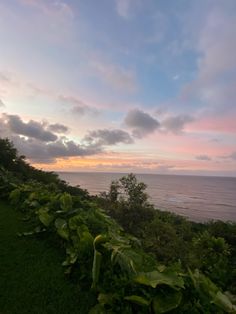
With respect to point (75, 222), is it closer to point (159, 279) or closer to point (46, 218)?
point (46, 218)

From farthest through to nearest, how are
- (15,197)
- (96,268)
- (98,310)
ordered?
(15,197), (96,268), (98,310)

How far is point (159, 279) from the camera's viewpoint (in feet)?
12.9

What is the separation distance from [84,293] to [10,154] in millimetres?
18329

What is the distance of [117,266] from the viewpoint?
4516mm

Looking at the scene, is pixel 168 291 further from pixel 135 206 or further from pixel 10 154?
pixel 10 154

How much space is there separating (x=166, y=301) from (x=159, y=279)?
26 centimetres

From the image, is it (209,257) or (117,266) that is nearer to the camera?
(117,266)

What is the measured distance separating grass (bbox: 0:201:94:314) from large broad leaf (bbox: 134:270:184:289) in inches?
35.1

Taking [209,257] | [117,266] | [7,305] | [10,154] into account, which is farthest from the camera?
[10,154]

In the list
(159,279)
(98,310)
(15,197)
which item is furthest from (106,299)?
(15,197)

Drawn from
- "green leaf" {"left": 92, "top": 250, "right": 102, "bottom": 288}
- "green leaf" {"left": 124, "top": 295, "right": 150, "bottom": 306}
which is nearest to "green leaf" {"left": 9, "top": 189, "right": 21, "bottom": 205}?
"green leaf" {"left": 92, "top": 250, "right": 102, "bottom": 288}

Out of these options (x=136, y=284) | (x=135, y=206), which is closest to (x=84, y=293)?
(x=136, y=284)

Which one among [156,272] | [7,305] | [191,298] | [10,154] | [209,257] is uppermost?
[10,154]

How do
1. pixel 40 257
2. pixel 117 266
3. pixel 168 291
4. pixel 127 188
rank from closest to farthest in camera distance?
pixel 168 291 < pixel 117 266 < pixel 40 257 < pixel 127 188
